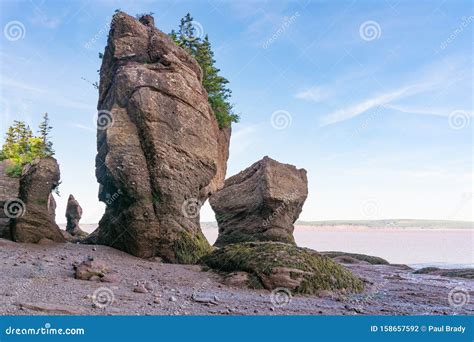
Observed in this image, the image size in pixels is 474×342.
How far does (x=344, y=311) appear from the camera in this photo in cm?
1052

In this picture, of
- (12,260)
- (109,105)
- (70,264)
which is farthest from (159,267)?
(109,105)

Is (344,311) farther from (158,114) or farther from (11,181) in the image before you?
(11,181)

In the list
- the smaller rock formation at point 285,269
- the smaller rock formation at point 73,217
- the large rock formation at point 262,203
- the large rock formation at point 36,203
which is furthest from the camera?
the smaller rock formation at point 73,217

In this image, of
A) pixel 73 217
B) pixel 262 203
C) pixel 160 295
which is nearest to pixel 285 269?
pixel 160 295

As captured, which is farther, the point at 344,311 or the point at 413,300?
the point at 413,300

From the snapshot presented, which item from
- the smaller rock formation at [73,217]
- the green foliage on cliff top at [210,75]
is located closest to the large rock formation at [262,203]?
the green foliage on cliff top at [210,75]

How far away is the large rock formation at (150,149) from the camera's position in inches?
745

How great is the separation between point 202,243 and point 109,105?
769 cm

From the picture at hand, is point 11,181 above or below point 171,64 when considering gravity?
below

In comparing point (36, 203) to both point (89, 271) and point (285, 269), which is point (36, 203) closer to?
point (89, 271)

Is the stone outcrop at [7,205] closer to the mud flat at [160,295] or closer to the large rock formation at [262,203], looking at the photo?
the mud flat at [160,295]

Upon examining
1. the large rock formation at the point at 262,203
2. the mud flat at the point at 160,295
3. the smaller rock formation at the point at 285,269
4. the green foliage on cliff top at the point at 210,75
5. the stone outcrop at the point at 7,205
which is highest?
the green foliage on cliff top at the point at 210,75

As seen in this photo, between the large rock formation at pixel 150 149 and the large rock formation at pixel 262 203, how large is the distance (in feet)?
34.3

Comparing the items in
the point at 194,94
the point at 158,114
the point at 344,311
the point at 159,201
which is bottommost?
the point at 344,311
